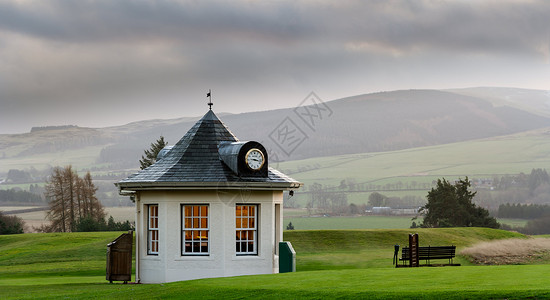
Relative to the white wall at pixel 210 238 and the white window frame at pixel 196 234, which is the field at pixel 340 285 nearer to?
the white wall at pixel 210 238

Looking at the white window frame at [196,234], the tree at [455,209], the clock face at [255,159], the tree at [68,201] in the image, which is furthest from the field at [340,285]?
the tree at [68,201]

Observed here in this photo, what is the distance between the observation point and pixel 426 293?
15148 mm

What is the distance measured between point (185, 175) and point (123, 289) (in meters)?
4.56

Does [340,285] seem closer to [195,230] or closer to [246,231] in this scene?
[246,231]

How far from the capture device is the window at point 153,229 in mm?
23788

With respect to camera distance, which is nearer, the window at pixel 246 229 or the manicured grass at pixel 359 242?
the window at pixel 246 229

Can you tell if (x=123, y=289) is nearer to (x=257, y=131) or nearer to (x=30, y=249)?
(x=30, y=249)

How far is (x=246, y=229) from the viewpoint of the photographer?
23641 mm

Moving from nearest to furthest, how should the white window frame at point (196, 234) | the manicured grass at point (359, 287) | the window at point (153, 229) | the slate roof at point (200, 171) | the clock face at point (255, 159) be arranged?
the manicured grass at point (359, 287) < the slate roof at point (200, 171) < the white window frame at point (196, 234) < the clock face at point (255, 159) < the window at point (153, 229)

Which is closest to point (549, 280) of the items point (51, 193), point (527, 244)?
point (527, 244)

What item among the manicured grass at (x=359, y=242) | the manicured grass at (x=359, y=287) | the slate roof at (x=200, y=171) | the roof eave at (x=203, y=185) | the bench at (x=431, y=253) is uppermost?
the slate roof at (x=200, y=171)

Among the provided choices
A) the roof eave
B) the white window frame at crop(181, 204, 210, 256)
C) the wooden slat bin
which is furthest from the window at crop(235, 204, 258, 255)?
the wooden slat bin

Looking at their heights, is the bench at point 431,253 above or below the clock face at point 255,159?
below

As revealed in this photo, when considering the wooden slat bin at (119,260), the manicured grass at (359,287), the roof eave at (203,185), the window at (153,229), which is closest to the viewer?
the manicured grass at (359,287)
